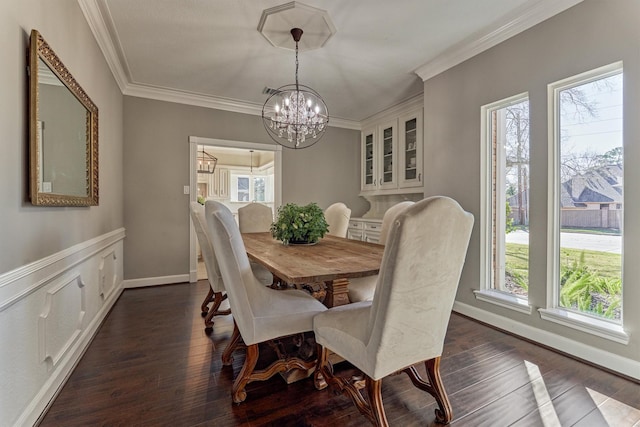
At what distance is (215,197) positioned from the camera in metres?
7.62

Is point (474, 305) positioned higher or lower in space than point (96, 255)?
lower

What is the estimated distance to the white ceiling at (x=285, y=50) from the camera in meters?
2.19

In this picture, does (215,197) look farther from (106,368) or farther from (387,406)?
(387,406)

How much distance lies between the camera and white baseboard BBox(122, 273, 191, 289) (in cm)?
364

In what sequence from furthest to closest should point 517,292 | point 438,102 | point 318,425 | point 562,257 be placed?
1. point 438,102
2. point 517,292
3. point 562,257
4. point 318,425

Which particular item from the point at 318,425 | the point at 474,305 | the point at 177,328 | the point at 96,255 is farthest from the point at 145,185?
the point at 474,305

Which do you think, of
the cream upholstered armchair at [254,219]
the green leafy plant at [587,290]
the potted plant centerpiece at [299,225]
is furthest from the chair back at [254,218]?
the green leafy plant at [587,290]

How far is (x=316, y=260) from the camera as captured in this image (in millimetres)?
1695

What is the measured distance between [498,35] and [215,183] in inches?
268

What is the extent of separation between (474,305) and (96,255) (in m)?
3.33

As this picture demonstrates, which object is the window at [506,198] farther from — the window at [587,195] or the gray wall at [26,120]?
the gray wall at [26,120]

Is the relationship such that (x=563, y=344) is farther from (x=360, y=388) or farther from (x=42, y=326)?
(x=42, y=326)

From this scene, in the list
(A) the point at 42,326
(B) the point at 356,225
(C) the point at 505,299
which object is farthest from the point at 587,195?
(A) the point at 42,326

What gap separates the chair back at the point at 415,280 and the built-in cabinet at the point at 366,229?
299 centimetres
